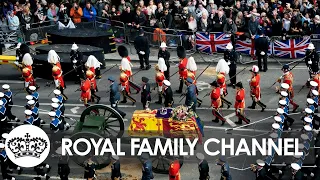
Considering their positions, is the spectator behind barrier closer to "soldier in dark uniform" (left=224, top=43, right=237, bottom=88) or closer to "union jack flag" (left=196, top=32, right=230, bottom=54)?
"union jack flag" (left=196, top=32, right=230, bottom=54)

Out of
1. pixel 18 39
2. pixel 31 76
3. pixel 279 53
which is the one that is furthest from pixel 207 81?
pixel 18 39

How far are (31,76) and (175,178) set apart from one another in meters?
8.86

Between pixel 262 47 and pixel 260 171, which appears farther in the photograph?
pixel 262 47

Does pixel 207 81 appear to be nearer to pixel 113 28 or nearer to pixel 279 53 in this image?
pixel 279 53

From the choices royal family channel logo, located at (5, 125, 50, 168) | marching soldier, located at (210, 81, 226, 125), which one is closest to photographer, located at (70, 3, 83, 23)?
marching soldier, located at (210, 81, 226, 125)

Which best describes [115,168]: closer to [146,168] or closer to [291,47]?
[146,168]

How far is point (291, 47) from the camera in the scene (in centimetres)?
2797

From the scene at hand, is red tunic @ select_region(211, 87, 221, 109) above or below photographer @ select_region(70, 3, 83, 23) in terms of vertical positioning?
below

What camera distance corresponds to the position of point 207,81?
26.4 meters

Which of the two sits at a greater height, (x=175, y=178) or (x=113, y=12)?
(x=113, y=12)

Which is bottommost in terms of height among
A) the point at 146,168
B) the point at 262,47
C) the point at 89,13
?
the point at 146,168

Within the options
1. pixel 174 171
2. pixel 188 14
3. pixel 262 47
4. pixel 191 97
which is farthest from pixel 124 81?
pixel 188 14

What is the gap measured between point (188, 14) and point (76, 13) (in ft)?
16.2

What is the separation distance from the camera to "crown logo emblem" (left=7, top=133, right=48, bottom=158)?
18.7 meters
